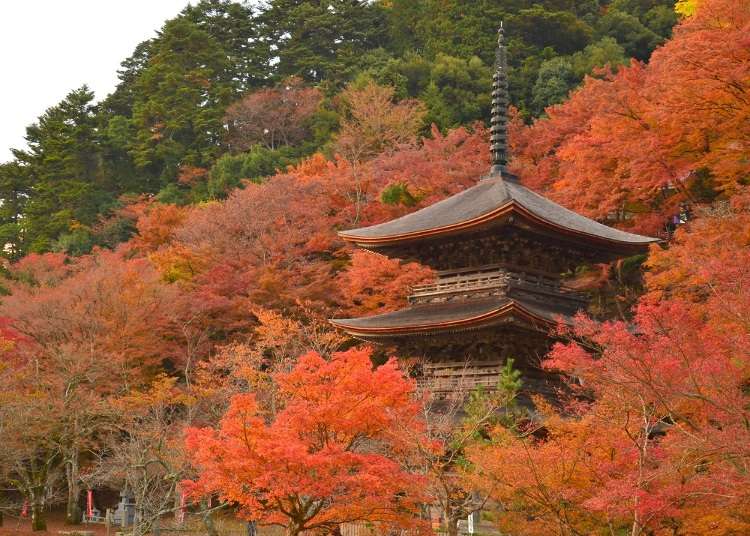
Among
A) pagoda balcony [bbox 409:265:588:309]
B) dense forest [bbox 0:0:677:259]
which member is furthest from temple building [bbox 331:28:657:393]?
dense forest [bbox 0:0:677:259]

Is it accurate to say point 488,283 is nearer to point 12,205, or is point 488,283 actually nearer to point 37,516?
point 37,516

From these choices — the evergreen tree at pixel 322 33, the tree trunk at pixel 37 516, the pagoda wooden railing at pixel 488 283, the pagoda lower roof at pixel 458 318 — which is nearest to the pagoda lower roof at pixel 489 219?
the pagoda wooden railing at pixel 488 283

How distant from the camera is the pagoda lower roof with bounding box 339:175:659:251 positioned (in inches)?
786

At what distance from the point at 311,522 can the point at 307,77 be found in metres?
48.9

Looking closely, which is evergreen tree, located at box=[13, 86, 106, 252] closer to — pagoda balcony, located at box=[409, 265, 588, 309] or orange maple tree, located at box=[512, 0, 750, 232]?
orange maple tree, located at box=[512, 0, 750, 232]

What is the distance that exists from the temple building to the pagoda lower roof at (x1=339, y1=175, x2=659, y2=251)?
0.03 metres

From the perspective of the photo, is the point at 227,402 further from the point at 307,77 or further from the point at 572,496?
the point at 307,77

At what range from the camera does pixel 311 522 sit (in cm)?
1534

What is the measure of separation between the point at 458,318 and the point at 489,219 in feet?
7.28

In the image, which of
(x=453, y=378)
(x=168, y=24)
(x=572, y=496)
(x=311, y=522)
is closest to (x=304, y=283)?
(x=453, y=378)

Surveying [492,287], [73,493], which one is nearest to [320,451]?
[492,287]

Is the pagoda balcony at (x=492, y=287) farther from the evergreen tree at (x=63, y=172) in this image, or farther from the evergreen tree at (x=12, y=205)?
the evergreen tree at (x=12, y=205)

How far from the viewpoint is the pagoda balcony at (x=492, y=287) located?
20.6 m

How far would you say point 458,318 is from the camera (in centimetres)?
1953
